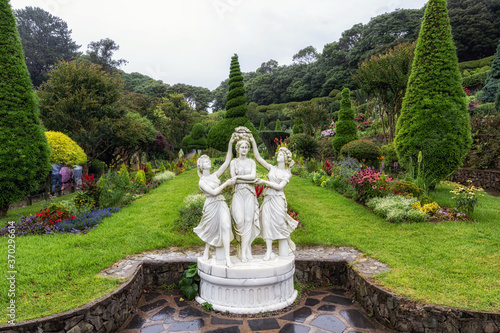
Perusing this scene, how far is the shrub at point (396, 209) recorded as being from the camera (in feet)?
21.8

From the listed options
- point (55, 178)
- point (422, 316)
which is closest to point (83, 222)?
point (422, 316)

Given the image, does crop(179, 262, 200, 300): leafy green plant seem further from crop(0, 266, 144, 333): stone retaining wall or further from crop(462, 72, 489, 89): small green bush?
crop(462, 72, 489, 89): small green bush

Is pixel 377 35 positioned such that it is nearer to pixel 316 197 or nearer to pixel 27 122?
pixel 316 197

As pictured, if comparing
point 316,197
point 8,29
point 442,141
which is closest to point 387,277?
point 316,197

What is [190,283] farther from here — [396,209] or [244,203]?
[396,209]

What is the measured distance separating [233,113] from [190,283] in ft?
39.4

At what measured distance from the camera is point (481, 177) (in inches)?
448

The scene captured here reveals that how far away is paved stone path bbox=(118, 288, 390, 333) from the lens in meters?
3.71

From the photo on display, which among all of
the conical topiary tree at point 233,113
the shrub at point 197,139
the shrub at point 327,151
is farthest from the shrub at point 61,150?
the shrub at point 197,139

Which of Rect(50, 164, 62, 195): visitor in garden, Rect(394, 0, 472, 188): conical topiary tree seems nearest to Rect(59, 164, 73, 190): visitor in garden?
Rect(50, 164, 62, 195): visitor in garden

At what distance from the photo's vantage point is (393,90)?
14484 mm

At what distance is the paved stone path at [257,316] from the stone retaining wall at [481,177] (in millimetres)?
9137

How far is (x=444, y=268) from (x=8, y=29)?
10773mm

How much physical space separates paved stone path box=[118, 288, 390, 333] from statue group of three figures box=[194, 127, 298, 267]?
0.77 m
